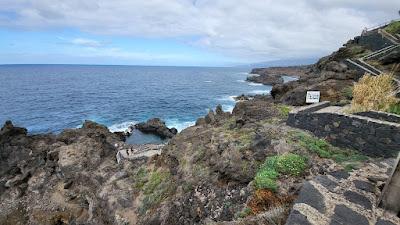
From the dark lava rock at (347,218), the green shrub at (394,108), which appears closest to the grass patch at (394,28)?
the green shrub at (394,108)

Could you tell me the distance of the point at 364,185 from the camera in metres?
6.38

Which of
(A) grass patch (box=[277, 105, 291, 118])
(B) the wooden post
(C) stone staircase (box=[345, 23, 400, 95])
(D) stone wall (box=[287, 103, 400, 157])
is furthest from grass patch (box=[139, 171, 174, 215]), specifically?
(C) stone staircase (box=[345, 23, 400, 95])

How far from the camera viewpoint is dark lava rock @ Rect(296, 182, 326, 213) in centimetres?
555

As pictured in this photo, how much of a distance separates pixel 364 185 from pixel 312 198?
1.42m

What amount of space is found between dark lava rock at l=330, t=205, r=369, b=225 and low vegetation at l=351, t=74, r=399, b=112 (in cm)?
749

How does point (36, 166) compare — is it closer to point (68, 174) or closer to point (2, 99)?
point (68, 174)

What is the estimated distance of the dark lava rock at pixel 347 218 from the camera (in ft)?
16.6

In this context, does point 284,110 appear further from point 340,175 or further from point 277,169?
point 340,175

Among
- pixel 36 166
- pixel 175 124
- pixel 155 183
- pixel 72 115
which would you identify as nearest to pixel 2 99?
pixel 72 115

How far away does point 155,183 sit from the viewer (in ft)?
49.5

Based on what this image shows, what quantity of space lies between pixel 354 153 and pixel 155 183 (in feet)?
29.4

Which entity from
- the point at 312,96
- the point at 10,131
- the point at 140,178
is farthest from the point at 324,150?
the point at 10,131

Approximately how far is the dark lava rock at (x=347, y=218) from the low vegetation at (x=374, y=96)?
7489 mm

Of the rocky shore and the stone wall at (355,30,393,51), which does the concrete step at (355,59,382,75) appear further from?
the rocky shore
